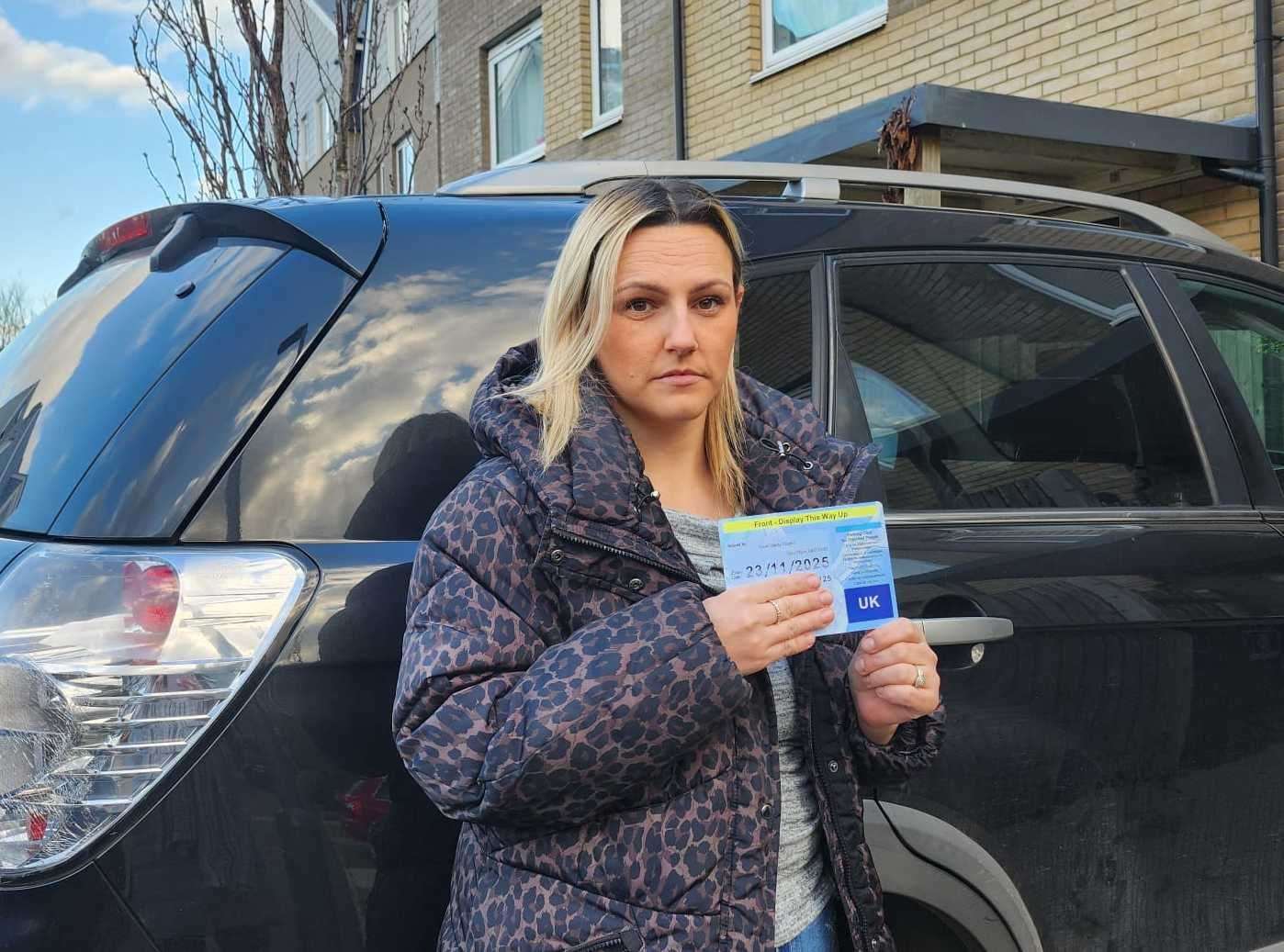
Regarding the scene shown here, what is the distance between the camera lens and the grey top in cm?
162

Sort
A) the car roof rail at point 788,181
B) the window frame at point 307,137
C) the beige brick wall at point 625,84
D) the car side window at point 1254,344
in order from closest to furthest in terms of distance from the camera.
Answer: the car roof rail at point 788,181, the car side window at point 1254,344, the beige brick wall at point 625,84, the window frame at point 307,137

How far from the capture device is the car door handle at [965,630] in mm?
1979

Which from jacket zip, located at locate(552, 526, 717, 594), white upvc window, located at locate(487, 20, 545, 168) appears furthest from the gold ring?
white upvc window, located at locate(487, 20, 545, 168)

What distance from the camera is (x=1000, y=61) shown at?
286 inches

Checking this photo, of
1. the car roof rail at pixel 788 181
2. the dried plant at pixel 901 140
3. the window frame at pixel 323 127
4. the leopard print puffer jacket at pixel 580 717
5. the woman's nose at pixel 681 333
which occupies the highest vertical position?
the window frame at pixel 323 127

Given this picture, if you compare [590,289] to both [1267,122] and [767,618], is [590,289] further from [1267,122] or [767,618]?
[1267,122]

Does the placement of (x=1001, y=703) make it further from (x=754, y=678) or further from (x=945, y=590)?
(x=754, y=678)

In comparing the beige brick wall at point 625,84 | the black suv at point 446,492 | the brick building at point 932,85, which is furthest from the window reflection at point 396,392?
the beige brick wall at point 625,84

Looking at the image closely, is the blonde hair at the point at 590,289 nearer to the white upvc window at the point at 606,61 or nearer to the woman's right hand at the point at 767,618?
the woman's right hand at the point at 767,618

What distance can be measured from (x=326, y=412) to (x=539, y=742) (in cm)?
65

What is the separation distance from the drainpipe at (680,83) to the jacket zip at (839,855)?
8907 millimetres

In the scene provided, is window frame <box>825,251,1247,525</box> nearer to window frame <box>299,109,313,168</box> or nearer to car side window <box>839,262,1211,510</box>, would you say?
car side window <box>839,262,1211,510</box>

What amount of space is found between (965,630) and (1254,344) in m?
1.43

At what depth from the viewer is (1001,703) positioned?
6.79 ft
